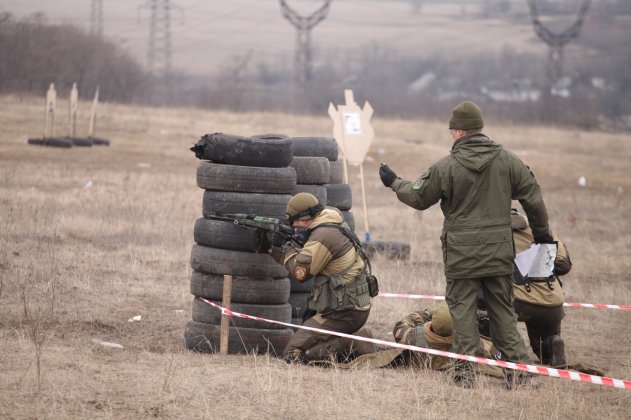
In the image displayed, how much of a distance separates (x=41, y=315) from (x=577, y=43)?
115 metres

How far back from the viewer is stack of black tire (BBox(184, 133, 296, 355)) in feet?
27.6

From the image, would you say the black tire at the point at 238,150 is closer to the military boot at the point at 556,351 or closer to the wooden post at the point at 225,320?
the wooden post at the point at 225,320

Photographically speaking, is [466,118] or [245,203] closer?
[466,118]

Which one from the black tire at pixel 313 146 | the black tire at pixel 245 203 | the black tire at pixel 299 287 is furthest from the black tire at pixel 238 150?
the black tire at pixel 313 146

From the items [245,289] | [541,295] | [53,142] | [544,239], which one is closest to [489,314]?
[544,239]

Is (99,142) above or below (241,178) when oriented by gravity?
below

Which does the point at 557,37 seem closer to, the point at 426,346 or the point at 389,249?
the point at 389,249

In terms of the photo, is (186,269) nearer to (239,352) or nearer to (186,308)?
(186,308)

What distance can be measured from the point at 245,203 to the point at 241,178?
223 millimetres

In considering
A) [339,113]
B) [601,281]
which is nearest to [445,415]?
[601,281]

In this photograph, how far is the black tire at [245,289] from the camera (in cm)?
850

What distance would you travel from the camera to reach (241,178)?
8.44 metres

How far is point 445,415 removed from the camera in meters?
6.48

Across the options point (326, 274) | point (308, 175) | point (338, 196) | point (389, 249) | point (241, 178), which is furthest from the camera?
point (389, 249)
